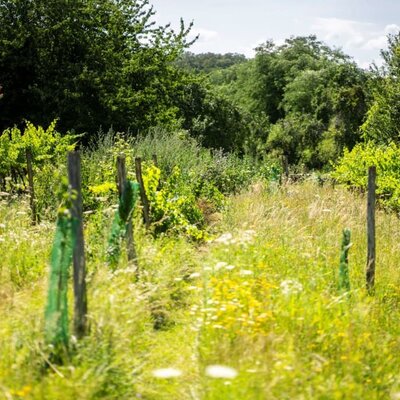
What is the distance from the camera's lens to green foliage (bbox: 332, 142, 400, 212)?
12422 millimetres

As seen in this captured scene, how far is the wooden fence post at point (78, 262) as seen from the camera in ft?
13.2

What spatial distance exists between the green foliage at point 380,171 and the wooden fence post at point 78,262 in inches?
364

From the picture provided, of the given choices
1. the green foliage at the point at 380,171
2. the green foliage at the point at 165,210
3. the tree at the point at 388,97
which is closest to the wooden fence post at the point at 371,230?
the green foliage at the point at 165,210

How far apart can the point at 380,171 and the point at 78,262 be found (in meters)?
11.3

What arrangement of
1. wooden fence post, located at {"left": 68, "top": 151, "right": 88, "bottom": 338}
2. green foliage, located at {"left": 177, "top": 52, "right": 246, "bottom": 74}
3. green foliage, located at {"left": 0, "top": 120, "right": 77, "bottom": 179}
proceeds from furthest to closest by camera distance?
green foliage, located at {"left": 177, "top": 52, "right": 246, "bottom": 74}
green foliage, located at {"left": 0, "top": 120, "right": 77, "bottom": 179}
wooden fence post, located at {"left": 68, "top": 151, "right": 88, "bottom": 338}

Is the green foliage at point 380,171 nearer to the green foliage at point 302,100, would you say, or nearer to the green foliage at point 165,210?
the green foliage at point 165,210

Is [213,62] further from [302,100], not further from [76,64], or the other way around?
[76,64]

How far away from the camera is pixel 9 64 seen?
715 inches

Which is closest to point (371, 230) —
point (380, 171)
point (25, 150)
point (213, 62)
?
point (380, 171)

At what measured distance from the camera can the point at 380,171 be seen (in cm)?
1384

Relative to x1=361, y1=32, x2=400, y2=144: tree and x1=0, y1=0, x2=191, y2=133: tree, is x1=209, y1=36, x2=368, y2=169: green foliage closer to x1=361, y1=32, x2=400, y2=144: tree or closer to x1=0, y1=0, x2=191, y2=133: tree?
x1=361, y1=32, x2=400, y2=144: tree

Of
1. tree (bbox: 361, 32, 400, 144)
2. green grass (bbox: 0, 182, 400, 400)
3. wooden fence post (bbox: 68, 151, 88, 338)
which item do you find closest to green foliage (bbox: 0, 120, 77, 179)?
green grass (bbox: 0, 182, 400, 400)

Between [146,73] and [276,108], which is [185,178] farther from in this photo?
[276,108]

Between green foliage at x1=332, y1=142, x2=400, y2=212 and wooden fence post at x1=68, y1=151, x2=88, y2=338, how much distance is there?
364 inches
